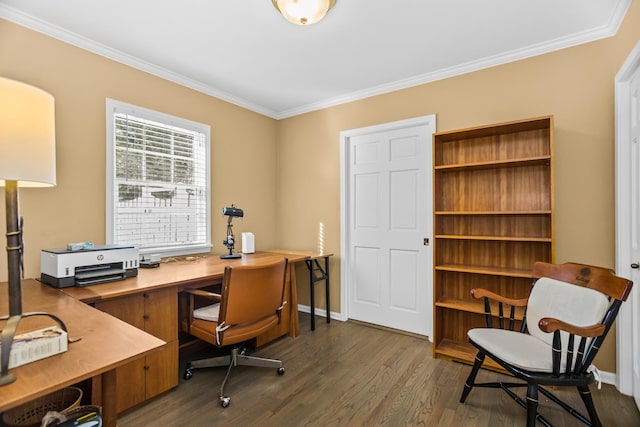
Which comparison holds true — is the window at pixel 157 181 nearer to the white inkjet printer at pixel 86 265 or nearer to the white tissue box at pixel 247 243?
the white tissue box at pixel 247 243

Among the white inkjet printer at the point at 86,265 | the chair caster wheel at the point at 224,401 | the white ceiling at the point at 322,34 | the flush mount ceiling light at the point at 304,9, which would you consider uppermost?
the white ceiling at the point at 322,34

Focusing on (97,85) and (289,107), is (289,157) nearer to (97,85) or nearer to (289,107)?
(289,107)

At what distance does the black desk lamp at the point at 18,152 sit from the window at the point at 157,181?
61.7 inches

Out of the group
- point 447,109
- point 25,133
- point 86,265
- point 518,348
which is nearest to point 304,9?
point 25,133

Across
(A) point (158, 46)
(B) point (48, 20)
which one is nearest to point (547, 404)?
(A) point (158, 46)

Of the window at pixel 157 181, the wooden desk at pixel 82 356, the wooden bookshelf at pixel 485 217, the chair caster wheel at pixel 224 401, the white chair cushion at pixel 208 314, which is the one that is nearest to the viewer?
the wooden desk at pixel 82 356

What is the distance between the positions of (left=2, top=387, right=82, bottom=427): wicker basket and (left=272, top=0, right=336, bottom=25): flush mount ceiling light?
2.32 meters

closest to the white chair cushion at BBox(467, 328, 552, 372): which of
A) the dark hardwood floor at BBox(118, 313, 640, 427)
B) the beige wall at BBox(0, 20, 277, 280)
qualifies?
the dark hardwood floor at BBox(118, 313, 640, 427)

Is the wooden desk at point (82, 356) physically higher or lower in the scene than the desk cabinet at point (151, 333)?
higher

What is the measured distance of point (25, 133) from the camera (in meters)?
1.08

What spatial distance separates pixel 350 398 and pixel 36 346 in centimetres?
177

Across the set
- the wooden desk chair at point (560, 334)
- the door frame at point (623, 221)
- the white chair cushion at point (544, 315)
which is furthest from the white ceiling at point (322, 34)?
the white chair cushion at point (544, 315)

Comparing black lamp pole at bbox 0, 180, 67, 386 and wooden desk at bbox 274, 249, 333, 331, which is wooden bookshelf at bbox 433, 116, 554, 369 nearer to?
wooden desk at bbox 274, 249, 333, 331

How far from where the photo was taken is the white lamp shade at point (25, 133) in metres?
1.04
